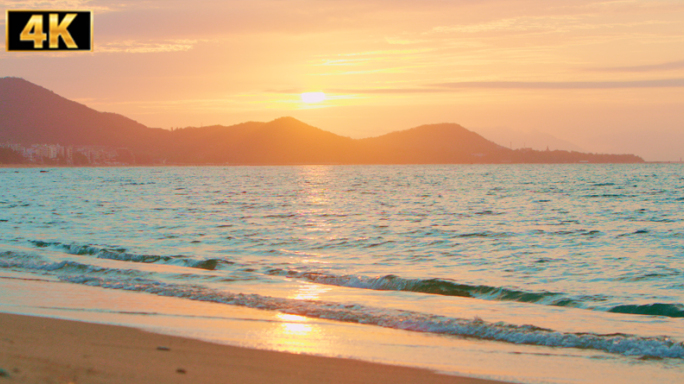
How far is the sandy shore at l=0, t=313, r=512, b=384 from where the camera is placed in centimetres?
494

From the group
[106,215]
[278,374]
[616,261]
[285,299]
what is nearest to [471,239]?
[616,261]

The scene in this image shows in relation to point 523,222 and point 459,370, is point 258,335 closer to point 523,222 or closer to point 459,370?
point 459,370

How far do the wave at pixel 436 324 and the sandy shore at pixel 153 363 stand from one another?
2.20 meters

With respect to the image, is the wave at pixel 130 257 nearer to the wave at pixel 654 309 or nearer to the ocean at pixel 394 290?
the ocean at pixel 394 290

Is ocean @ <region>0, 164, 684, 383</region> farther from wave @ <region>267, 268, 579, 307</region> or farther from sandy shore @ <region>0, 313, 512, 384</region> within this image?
sandy shore @ <region>0, 313, 512, 384</region>

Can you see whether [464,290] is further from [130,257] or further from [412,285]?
[130,257]

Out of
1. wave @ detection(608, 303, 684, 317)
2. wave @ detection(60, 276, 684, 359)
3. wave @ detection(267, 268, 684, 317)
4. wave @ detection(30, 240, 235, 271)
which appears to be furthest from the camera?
wave @ detection(30, 240, 235, 271)

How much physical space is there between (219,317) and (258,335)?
1.36 meters

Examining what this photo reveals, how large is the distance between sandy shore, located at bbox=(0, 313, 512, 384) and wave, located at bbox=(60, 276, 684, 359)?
7.22 feet

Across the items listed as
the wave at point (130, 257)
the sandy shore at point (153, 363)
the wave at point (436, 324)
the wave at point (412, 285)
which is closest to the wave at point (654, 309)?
the wave at point (412, 285)

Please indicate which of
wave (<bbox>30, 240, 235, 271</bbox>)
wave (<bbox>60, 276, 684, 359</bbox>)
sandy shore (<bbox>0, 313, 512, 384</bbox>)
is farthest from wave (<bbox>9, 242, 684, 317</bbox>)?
sandy shore (<bbox>0, 313, 512, 384</bbox>)

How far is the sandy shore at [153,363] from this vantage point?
4941mm

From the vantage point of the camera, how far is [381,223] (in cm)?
2447

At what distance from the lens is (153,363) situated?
5.46 m
